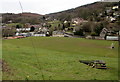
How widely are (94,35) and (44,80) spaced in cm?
5180

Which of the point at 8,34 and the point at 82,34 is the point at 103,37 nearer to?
the point at 82,34

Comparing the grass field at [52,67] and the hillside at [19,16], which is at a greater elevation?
the hillside at [19,16]

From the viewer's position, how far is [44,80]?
7801 mm

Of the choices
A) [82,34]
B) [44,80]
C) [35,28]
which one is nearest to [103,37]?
[82,34]

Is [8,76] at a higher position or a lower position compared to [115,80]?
higher

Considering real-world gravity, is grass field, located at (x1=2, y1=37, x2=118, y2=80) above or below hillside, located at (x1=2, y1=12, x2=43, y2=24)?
below

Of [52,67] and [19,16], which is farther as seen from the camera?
[52,67]

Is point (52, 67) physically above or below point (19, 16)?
below

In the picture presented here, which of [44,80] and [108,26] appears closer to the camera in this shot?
[44,80]

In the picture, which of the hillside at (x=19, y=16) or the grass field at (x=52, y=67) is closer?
the hillside at (x=19, y=16)

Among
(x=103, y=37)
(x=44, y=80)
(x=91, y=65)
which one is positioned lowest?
(x=103, y=37)

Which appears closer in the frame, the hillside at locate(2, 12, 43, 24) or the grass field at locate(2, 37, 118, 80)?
the hillside at locate(2, 12, 43, 24)

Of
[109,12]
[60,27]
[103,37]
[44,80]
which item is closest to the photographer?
[44,80]

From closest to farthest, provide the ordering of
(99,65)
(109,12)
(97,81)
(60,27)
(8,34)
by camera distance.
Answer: (97,81)
(99,65)
(8,34)
(60,27)
(109,12)
